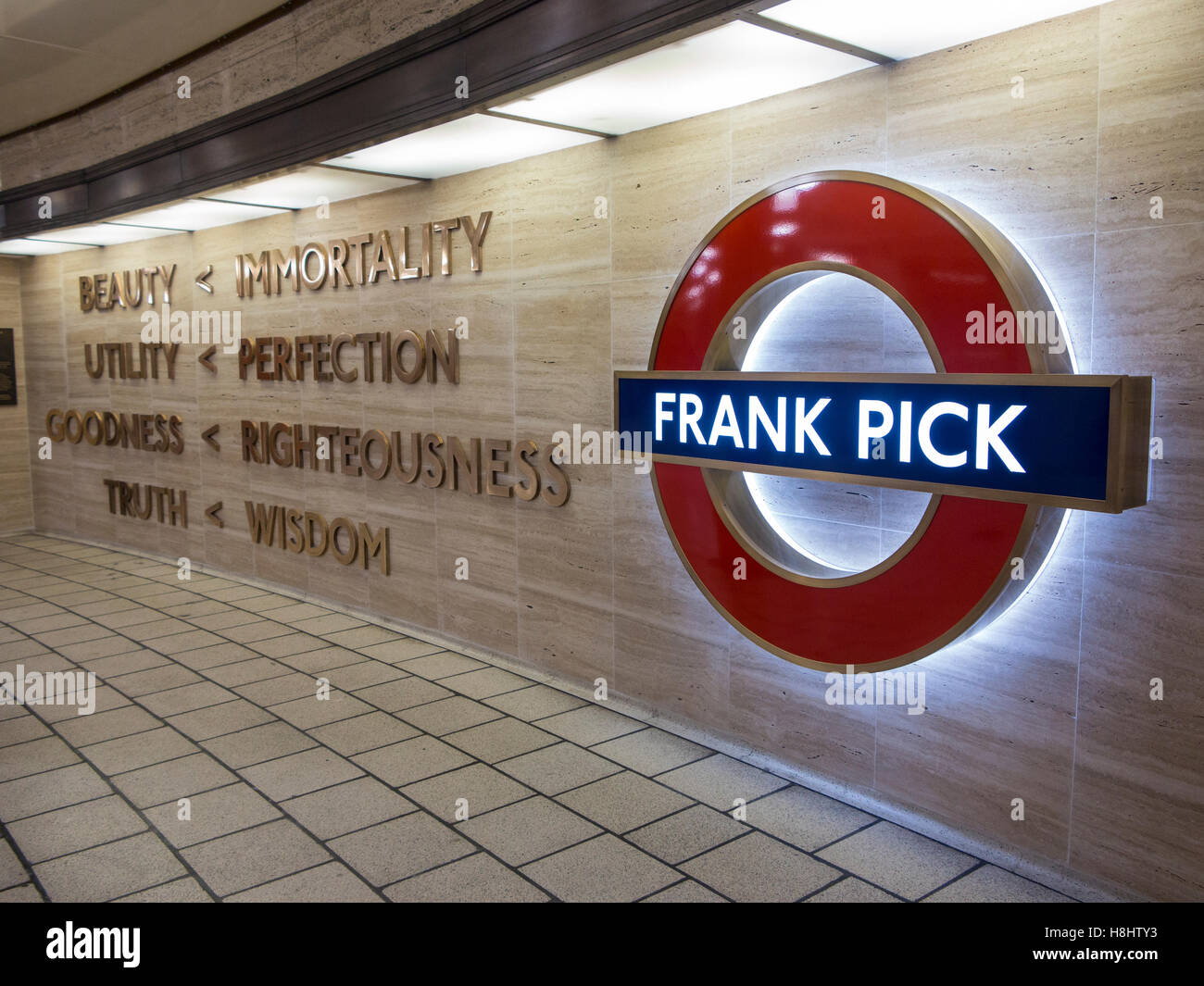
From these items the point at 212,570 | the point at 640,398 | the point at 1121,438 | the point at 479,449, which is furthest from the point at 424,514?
the point at 1121,438

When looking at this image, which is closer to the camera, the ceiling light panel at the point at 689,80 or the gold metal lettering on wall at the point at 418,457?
the ceiling light panel at the point at 689,80

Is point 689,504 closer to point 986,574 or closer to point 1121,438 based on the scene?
point 986,574

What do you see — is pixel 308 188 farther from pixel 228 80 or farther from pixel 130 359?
pixel 130 359

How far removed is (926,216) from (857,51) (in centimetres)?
64

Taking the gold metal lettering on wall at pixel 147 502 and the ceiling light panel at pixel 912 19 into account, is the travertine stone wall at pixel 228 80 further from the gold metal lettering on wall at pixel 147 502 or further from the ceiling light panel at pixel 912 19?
the gold metal lettering on wall at pixel 147 502

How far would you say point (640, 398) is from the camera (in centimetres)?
427

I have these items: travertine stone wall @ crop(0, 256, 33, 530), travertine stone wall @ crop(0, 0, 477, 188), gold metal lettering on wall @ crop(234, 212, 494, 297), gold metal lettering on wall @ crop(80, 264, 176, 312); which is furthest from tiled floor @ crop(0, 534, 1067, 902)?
travertine stone wall @ crop(0, 256, 33, 530)

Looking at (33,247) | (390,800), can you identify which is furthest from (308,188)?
(33,247)

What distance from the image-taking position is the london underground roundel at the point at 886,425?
291 cm

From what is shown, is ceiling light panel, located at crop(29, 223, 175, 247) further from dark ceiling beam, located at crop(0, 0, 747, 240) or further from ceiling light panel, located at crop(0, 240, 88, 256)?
dark ceiling beam, located at crop(0, 0, 747, 240)

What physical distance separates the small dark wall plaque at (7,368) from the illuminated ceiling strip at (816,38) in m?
9.07

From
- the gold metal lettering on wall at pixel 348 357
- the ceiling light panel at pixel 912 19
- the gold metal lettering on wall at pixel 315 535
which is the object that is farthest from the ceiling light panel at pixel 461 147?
the gold metal lettering on wall at pixel 315 535

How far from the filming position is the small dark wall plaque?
31.3ft

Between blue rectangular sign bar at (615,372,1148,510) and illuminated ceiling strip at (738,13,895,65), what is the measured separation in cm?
111
